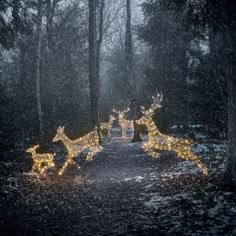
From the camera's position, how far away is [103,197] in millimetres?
11102

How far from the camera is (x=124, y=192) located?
457 inches

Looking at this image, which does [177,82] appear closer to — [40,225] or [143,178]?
[143,178]

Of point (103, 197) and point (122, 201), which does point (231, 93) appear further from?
point (103, 197)

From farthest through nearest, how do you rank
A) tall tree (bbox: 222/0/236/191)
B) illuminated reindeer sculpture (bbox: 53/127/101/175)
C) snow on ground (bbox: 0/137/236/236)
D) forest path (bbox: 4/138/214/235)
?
illuminated reindeer sculpture (bbox: 53/127/101/175)
tall tree (bbox: 222/0/236/191)
forest path (bbox: 4/138/214/235)
snow on ground (bbox: 0/137/236/236)

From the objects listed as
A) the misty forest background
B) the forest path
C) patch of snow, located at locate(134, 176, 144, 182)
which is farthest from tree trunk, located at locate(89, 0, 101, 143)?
patch of snow, located at locate(134, 176, 144, 182)

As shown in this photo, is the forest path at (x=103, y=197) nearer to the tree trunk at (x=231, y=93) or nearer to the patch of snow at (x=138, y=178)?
the patch of snow at (x=138, y=178)

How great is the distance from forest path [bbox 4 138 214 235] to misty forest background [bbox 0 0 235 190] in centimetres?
249

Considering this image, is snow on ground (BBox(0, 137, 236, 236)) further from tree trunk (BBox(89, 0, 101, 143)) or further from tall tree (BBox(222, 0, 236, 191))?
tree trunk (BBox(89, 0, 101, 143))

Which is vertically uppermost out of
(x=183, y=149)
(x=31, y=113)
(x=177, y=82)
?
(x=177, y=82)

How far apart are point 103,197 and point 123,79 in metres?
37.3

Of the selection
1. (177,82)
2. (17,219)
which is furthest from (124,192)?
(177,82)

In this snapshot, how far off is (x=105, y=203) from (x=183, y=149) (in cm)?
485

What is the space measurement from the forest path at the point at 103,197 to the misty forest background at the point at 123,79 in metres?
2.49

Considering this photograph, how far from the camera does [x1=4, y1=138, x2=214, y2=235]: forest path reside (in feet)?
27.9
